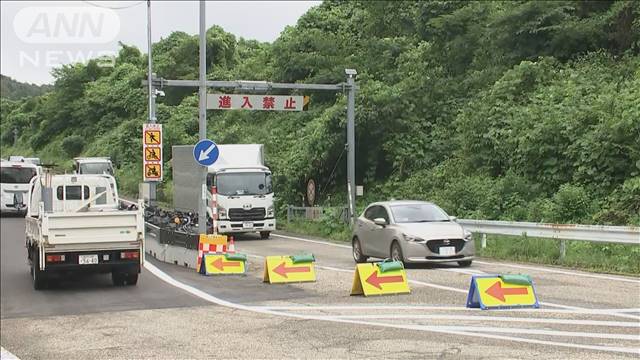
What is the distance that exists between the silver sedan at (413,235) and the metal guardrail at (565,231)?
2445mm

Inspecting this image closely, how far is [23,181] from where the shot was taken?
34625 millimetres

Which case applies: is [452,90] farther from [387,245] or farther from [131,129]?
[131,129]

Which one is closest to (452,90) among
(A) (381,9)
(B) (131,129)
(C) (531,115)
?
(C) (531,115)

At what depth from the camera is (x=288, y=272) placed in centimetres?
1593

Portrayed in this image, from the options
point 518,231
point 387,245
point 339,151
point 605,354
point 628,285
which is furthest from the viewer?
point 339,151

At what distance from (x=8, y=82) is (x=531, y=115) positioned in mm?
151909

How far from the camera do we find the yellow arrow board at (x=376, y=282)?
532 inches

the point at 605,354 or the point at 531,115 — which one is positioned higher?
the point at 531,115

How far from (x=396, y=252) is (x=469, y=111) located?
51.2 ft

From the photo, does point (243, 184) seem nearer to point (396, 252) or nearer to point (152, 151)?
point (152, 151)

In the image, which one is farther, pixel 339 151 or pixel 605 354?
pixel 339 151

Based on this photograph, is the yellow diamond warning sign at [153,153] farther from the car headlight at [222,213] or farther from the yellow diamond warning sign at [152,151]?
the car headlight at [222,213]

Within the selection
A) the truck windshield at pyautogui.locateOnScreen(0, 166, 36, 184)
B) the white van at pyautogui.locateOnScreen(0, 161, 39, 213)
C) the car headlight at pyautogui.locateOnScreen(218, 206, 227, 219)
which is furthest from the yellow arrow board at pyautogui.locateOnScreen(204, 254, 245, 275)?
the truck windshield at pyautogui.locateOnScreen(0, 166, 36, 184)

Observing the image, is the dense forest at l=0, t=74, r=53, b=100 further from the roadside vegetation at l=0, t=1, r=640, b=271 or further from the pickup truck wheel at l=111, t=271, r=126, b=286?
the pickup truck wheel at l=111, t=271, r=126, b=286
